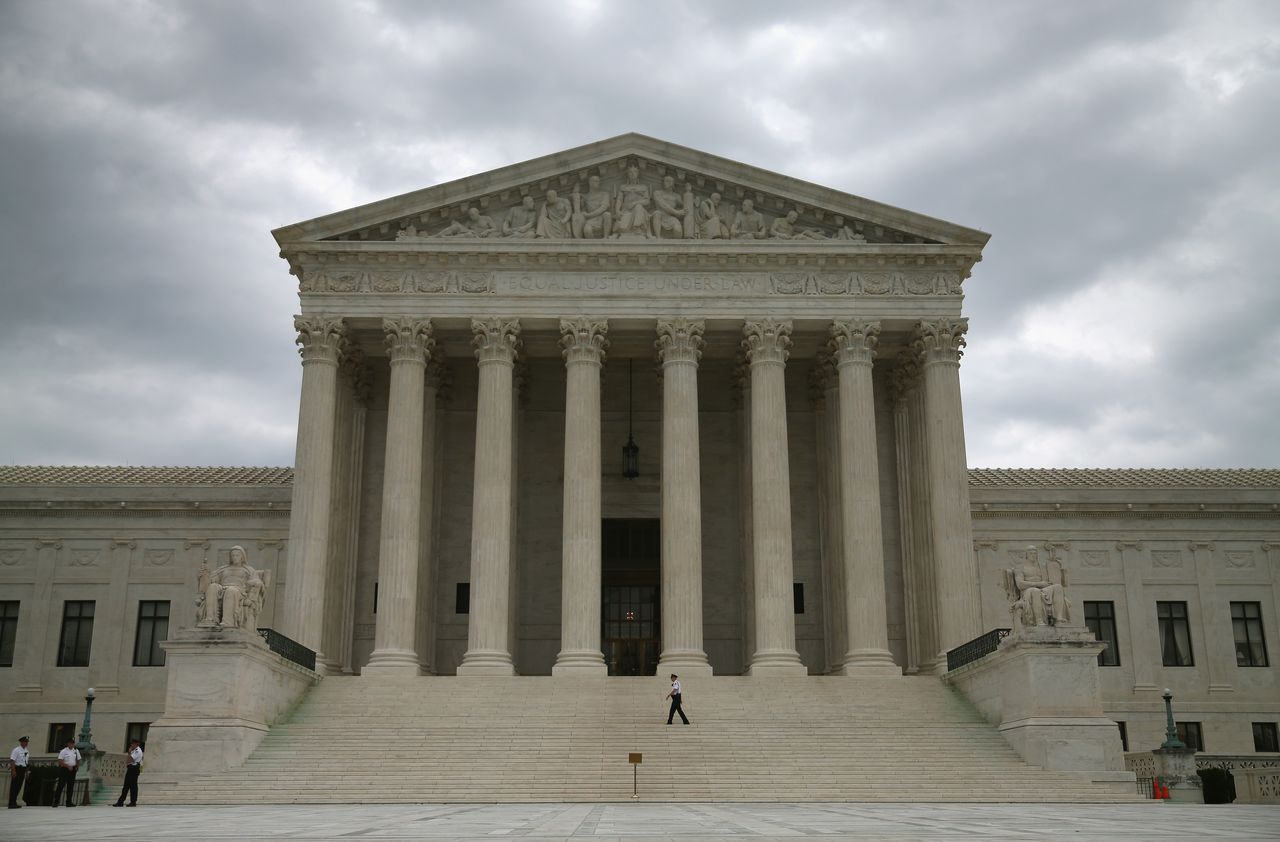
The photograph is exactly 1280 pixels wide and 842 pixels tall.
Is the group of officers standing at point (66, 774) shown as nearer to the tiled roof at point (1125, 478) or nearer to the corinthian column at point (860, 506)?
the corinthian column at point (860, 506)

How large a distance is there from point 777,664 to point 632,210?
52.0ft

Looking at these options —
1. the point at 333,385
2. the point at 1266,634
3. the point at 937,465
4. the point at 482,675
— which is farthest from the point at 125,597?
the point at 1266,634

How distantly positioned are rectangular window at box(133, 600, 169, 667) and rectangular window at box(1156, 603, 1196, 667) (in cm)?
3706

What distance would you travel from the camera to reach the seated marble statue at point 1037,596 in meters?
31.7

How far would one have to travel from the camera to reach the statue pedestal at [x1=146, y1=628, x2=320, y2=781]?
29.5 metres

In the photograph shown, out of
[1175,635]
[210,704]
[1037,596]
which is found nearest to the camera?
[210,704]

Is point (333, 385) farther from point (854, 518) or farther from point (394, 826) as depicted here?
point (394, 826)

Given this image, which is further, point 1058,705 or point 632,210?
point 632,210

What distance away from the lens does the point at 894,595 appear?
1729 inches

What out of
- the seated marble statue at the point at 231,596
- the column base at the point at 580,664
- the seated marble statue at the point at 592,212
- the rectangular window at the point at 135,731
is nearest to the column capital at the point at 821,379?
the seated marble statue at the point at 592,212

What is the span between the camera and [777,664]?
37.6 meters

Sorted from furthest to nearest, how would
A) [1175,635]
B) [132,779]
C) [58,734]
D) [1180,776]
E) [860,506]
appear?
[1175,635], [58,734], [860,506], [1180,776], [132,779]

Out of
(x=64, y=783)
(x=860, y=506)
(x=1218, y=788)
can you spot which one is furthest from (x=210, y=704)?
(x=1218, y=788)

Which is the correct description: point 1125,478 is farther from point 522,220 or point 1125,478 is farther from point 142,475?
point 142,475
